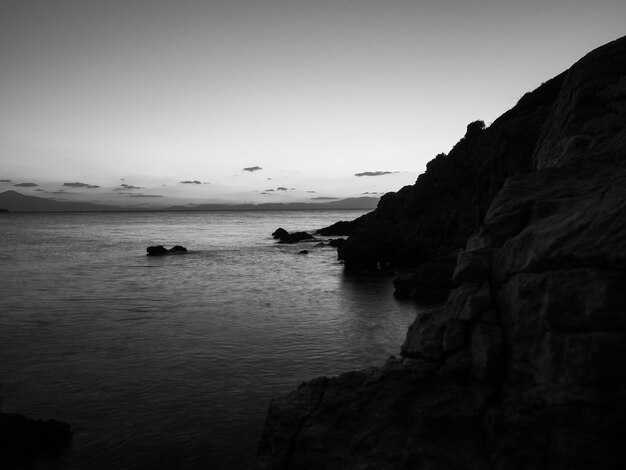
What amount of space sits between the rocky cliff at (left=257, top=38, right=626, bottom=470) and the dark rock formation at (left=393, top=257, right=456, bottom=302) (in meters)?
20.6

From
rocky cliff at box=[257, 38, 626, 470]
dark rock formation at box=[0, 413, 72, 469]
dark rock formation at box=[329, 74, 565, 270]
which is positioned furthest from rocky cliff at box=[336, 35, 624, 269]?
dark rock formation at box=[0, 413, 72, 469]

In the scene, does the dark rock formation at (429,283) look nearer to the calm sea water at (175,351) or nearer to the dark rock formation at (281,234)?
the calm sea water at (175,351)

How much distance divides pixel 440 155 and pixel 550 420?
184ft

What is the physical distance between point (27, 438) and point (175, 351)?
29.0 feet

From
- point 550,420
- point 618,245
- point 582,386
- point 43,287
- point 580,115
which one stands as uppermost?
point 580,115

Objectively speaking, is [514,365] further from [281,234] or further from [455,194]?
[281,234]

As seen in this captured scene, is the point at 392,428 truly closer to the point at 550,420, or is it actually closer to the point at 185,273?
the point at 550,420

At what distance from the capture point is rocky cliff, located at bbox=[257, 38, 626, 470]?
6.51 meters

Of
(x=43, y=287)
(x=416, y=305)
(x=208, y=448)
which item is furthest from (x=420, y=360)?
(x=43, y=287)

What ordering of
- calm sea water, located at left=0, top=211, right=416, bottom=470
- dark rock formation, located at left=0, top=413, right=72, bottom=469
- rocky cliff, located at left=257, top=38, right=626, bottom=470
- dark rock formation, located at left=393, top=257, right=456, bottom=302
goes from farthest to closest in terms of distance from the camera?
1. dark rock formation, located at left=393, top=257, right=456, bottom=302
2. calm sea water, located at left=0, top=211, right=416, bottom=470
3. dark rock formation, located at left=0, top=413, right=72, bottom=469
4. rocky cliff, located at left=257, top=38, right=626, bottom=470

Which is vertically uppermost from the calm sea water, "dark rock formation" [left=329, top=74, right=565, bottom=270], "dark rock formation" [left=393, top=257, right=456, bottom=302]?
"dark rock formation" [left=329, top=74, right=565, bottom=270]

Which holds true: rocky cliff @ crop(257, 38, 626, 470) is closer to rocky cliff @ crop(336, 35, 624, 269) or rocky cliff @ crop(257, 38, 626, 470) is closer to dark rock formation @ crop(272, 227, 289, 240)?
rocky cliff @ crop(336, 35, 624, 269)

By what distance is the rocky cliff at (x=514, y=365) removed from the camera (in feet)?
21.4

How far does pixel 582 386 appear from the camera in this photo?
653 cm
